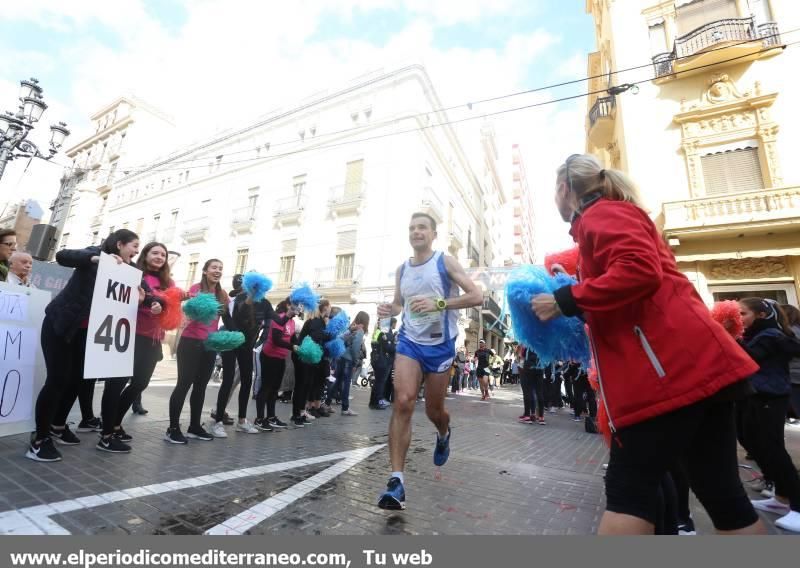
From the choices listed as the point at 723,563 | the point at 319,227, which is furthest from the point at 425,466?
the point at 319,227

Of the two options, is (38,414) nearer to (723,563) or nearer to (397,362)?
(397,362)

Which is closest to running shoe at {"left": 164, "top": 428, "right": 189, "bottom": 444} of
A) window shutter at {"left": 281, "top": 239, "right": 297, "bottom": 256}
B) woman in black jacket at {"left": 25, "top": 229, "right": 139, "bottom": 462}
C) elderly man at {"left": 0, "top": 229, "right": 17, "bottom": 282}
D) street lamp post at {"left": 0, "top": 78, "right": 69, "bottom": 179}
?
woman in black jacket at {"left": 25, "top": 229, "right": 139, "bottom": 462}

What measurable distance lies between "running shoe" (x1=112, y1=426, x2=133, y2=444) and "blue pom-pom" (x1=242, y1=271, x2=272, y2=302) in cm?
201

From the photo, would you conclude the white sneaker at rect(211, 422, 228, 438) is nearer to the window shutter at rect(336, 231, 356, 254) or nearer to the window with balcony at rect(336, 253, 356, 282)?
the window with balcony at rect(336, 253, 356, 282)

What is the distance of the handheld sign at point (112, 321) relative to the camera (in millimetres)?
3336

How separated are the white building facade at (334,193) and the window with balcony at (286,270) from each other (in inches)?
2.8

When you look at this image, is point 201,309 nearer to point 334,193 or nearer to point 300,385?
point 300,385


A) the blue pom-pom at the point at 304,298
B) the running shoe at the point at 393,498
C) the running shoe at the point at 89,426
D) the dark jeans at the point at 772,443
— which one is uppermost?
the blue pom-pom at the point at 304,298

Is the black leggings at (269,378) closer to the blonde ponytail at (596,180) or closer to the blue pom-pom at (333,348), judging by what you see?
the blue pom-pom at (333,348)

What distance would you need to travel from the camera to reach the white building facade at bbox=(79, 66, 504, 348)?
2278cm

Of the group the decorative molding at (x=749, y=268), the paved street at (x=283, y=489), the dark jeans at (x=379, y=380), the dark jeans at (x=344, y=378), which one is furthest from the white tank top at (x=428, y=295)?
the decorative molding at (x=749, y=268)

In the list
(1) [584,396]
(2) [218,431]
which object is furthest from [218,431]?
(1) [584,396]

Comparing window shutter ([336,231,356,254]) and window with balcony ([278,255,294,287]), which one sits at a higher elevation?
window shutter ([336,231,356,254])

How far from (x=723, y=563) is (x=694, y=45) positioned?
1949cm
